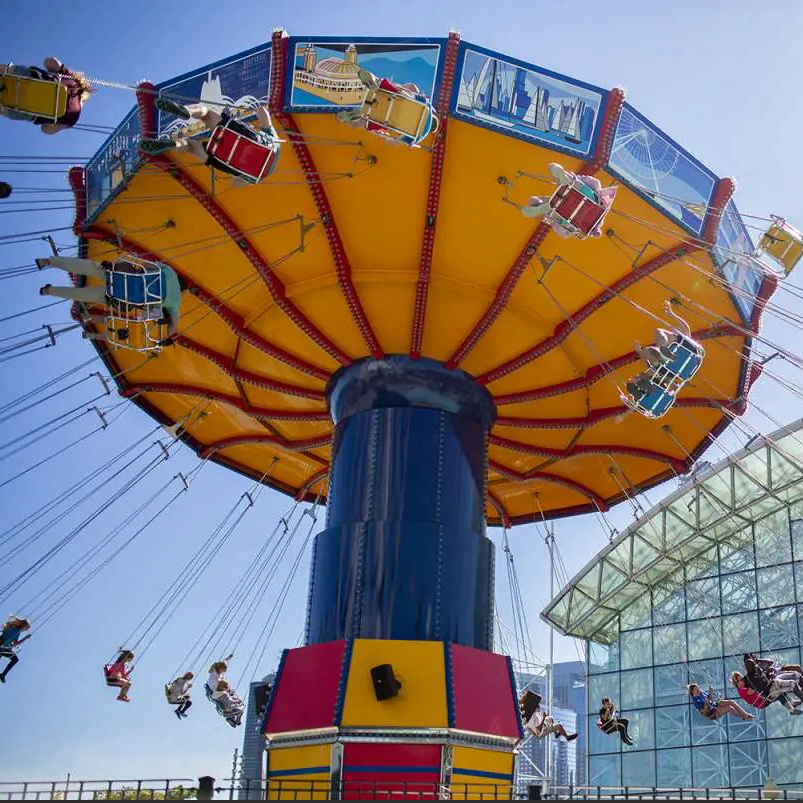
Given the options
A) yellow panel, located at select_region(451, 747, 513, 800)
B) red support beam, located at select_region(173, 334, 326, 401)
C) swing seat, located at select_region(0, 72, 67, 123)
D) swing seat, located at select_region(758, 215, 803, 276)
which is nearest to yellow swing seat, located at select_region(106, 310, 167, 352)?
swing seat, located at select_region(0, 72, 67, 123)

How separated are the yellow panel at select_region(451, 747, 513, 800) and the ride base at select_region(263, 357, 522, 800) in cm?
2

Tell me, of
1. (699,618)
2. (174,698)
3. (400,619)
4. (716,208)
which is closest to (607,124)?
(716,208)

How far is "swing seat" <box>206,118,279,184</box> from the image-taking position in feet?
42.3

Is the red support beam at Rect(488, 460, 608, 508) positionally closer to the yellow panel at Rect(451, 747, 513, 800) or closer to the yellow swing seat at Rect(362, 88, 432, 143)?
the yellow panel at Rect(451, 747, 513, 800)

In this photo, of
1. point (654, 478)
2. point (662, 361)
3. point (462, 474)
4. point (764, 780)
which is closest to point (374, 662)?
point (462, 474)

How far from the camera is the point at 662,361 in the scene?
15.3 metres

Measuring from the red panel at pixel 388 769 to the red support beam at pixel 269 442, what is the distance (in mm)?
8658

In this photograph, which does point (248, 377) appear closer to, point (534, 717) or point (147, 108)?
point (147, 108)

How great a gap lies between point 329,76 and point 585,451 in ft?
35.2

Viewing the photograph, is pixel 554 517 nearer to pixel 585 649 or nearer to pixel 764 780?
pixel 764 780

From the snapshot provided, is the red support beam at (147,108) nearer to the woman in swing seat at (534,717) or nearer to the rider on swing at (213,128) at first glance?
the rider on swing at (213,128)

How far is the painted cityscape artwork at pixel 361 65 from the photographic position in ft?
46.5

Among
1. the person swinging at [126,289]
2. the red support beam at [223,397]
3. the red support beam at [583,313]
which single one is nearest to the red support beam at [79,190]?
the person swinging at [126,289]

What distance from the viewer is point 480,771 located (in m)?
15.1
